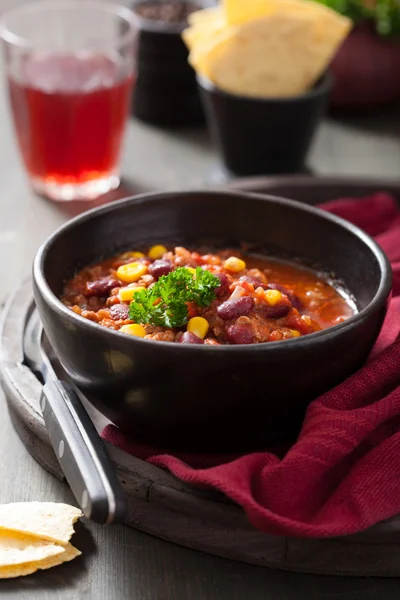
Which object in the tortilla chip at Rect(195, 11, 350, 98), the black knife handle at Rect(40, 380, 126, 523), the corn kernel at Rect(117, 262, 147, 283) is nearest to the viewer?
the black knife handle at Rect(40, 380, 126, 523)

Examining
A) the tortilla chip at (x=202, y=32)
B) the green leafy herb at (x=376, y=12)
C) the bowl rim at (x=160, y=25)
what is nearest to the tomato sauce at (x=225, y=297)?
the tortilla chip at (x=202, y=32)

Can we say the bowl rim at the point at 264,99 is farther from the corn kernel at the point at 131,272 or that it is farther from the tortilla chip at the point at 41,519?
the tortilla chip at the point at 41,519

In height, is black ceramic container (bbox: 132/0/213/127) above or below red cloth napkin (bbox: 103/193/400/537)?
below

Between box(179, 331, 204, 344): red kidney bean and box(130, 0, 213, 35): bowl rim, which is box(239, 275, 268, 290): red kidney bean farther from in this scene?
box(130, 0, 213, 35): bowl rim

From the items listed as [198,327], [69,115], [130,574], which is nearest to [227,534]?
[130,574]

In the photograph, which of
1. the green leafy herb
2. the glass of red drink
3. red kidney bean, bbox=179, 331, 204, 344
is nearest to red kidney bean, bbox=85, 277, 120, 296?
red kidney bean, bbox=179, 331, 204, 344

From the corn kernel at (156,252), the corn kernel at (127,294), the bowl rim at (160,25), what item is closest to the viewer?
the corn kernel at (127,294)

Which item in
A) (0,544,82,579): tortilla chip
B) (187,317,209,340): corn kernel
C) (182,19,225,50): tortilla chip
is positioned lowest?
(0,544,82,579): tortilla chip
